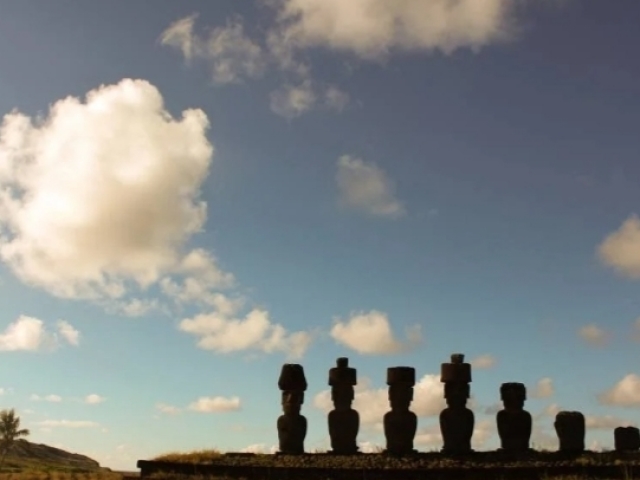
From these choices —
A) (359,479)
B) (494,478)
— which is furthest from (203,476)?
(494,478)

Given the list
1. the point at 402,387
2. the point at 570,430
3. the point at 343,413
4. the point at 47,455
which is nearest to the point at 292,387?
the point at 343,413

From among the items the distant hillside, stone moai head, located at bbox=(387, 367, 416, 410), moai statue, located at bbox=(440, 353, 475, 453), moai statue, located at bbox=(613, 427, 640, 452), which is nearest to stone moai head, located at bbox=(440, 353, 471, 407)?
moai statue, located at bbox=(440, 353, 475, 453)

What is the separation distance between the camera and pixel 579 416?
90.8ft

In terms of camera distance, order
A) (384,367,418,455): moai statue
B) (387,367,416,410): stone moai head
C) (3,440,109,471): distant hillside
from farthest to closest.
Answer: (3,440,109,471): distant hillside
(387,367,416,410): stone moai head
(384,367,418,455): moai statue

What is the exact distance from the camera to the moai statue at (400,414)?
29766 mm

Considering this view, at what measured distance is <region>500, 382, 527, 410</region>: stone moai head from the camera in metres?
28.8

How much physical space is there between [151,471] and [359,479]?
910 cm

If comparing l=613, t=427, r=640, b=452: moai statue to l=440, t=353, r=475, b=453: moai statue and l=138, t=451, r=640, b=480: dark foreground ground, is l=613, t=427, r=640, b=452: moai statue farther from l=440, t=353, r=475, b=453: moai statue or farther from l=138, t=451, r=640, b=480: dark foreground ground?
l=440, t=353, r=475, b=453: moai statue

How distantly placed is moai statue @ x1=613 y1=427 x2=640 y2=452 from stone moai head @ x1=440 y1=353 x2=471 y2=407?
547 cm

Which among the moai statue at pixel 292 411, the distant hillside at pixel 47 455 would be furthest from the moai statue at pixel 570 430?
the distant hillside at pixel 47 455

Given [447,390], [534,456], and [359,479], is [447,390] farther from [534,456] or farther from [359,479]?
[359,479]

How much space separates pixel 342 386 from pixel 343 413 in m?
1.08

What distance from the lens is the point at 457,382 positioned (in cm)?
2980

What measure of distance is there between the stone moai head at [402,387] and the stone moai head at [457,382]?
1283mm
